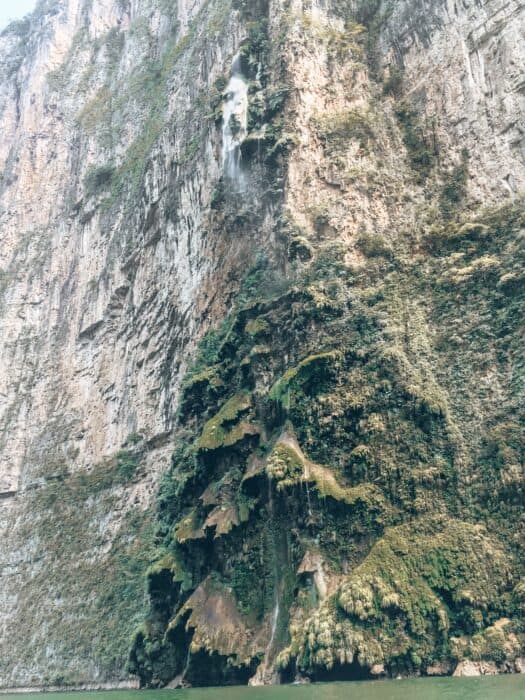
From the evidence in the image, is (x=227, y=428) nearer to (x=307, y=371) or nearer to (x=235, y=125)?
(x=307, y=371)

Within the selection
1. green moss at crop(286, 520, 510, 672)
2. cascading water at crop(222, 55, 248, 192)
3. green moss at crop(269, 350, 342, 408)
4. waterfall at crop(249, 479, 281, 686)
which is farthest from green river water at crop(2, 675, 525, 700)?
cascading water at crop(222, 55, 248, 192)

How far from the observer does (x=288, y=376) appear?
2802 centimetres

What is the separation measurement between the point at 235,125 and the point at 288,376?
15.3 meters

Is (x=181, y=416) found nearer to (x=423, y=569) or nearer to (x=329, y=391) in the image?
(x=329, y=391)

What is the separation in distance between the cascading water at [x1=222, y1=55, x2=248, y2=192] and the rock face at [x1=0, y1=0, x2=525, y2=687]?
0.48 ft

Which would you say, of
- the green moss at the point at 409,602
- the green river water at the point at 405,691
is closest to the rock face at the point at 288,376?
the green moss at the point at 409,602

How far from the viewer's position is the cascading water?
3725 centimetres

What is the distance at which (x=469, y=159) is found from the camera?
1256 inches

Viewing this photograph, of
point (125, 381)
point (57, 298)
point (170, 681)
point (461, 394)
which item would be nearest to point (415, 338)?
point (461, 394)

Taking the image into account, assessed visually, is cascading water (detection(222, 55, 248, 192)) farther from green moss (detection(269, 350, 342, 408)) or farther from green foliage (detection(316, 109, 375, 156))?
green moss (detection(269, 350, 342, 408))

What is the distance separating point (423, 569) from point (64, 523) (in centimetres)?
2627

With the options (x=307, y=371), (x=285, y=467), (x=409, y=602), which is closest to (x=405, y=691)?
(x=409, y=602)

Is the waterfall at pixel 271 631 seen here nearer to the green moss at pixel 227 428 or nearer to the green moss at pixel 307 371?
the green moss at pixel 227 428

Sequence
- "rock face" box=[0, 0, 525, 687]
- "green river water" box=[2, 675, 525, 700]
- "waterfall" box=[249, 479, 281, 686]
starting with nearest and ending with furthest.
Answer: "green river water" box=[2, 675, 525, 700]
"waterfall" box=[249, 479, 281, 686]
"rock face" box=[0, 0, 525, 687]
